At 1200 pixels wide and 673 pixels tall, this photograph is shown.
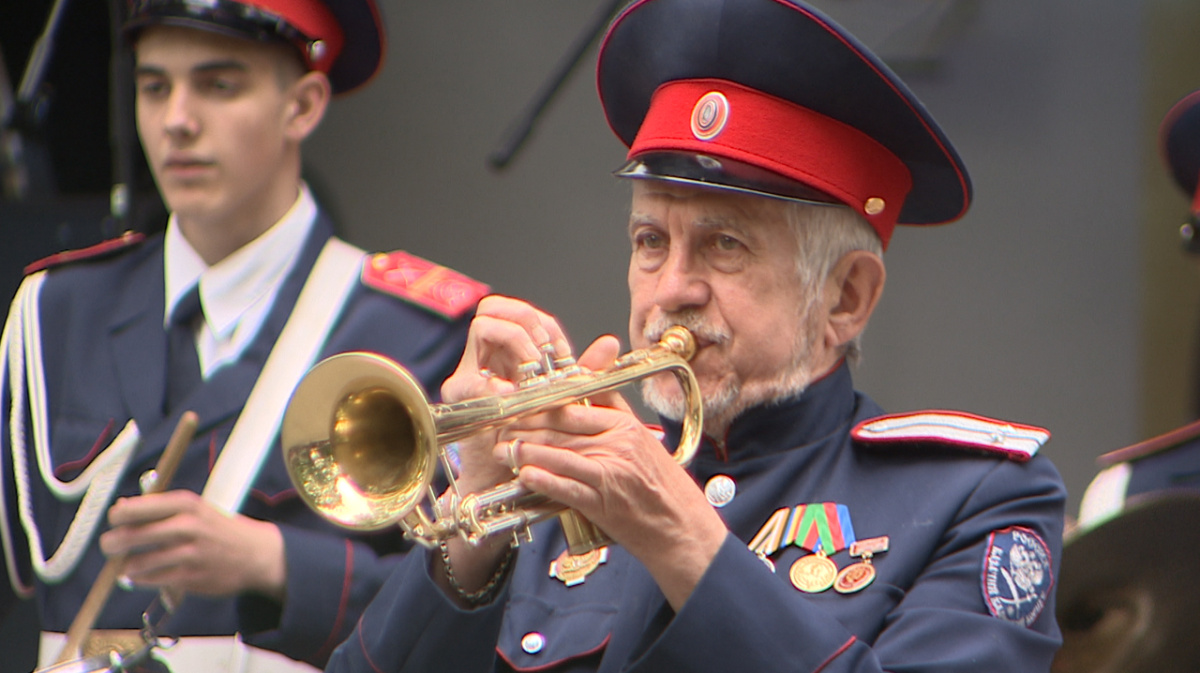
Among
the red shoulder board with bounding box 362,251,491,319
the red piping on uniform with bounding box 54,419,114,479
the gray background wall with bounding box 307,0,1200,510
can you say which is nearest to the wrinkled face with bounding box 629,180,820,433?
the red shoulder board with bounding box 362,251,491,319

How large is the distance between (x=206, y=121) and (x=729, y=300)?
1.40 meters

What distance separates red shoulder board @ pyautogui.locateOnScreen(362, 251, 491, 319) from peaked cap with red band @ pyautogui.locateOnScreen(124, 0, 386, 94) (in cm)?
52

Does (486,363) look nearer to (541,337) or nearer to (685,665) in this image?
(541,337)

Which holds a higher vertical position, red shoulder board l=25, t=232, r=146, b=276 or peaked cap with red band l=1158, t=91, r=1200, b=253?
peaked cap with red band l=1158, t=91, r=1200, b=253

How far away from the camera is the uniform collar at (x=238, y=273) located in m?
3.20

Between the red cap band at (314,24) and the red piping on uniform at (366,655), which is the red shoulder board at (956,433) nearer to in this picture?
the red piping on uniform at (366,655)

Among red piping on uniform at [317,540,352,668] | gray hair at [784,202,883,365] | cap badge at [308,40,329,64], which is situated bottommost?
red piping on uniform at [317,540,352,668]

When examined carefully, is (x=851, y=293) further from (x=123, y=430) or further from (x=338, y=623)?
(x=123, y=430)

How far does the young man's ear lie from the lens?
3301 mm

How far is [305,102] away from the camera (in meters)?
3.34

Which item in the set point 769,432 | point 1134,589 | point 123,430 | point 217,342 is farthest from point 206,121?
point 1134,589

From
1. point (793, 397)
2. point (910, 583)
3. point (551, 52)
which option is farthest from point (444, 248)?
point (910, 583)

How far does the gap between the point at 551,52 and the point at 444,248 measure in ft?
2.44

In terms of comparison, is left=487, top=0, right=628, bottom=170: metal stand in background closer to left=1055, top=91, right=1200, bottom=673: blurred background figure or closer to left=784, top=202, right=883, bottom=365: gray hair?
left=784, top=202, right=883, bottom=365: gray hair
